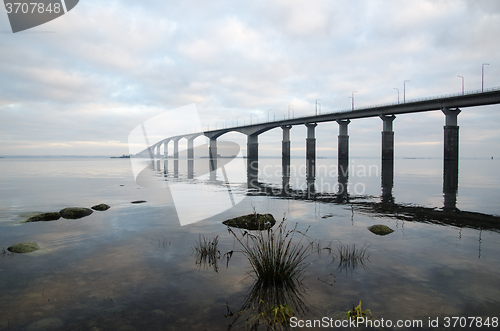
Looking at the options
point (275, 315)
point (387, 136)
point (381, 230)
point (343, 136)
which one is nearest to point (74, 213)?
point (275, 315)

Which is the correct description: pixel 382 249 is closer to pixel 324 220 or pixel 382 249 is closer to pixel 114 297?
pixel 324 220

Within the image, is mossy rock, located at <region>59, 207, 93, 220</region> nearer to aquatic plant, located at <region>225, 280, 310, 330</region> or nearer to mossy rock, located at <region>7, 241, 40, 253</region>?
mossy rock, located at <region>7, 241, 40, 253</region>

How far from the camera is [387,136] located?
250ft

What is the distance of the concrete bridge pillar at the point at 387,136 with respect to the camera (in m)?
75.4

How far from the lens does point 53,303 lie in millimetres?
5281

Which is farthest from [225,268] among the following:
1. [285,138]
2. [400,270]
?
[285,138]

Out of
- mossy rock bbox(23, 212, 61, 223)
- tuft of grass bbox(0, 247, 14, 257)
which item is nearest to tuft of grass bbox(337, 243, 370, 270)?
tuft of grass bbox(0, 247, 14, 257)

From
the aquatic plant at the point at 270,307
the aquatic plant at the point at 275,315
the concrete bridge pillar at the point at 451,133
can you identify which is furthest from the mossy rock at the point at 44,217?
the concrete bridge pillar at the point at 451,133

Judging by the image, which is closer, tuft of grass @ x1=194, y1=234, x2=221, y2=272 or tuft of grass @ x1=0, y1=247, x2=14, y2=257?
tuft of grass @ x1=194, y1=234, x2=221, y2=272

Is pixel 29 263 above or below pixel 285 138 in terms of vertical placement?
below

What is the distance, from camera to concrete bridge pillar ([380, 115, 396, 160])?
75363 mm

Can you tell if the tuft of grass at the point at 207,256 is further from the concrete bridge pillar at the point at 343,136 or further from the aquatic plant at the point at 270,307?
the concrete bridge pillar at the point at 343,136

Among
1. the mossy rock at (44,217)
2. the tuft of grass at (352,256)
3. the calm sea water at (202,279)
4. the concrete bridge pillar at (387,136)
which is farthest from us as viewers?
the concrete bridge pillar at (387,136)

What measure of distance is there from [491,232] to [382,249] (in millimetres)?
5510
